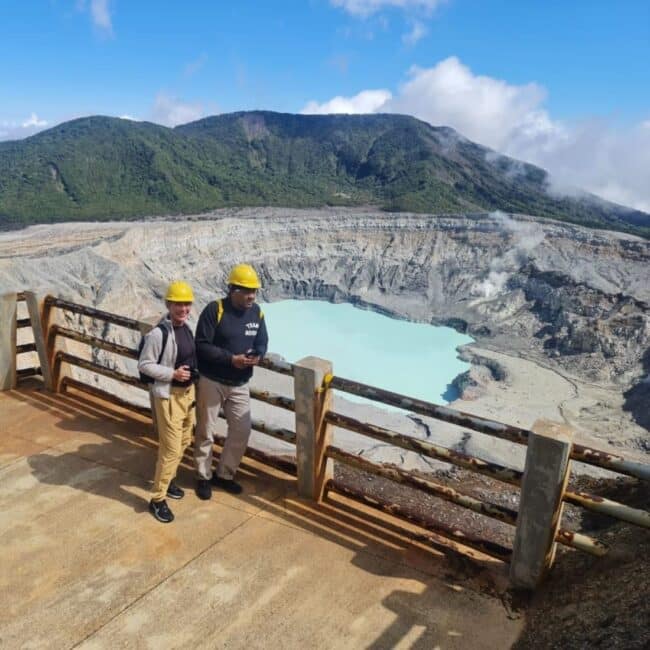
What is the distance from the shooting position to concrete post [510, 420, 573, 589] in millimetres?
3465

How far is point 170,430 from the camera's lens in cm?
439

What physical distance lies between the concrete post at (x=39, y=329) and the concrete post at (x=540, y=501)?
18.0 feet

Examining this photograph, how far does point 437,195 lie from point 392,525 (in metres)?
84.3

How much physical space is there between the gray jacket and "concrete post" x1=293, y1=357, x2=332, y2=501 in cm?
97

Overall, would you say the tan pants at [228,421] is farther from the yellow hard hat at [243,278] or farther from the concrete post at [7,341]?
the concrete post at [7,341]

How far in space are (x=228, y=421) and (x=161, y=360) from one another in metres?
0.86

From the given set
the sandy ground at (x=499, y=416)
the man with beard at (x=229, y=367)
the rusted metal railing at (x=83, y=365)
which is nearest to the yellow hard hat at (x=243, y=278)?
the man with beard at (x=229, y=367)

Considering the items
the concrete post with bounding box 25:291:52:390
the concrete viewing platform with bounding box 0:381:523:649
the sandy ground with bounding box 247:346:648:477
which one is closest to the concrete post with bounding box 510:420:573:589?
the concrete viewing platform with bounding box 0:381:523:649

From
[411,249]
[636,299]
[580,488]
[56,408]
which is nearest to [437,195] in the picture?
[411,249]

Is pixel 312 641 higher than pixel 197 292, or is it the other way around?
pixel 312 641

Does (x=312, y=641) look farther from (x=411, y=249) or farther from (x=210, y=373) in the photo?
(x=411, y=249)

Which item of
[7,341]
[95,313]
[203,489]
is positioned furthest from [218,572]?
[7,341]

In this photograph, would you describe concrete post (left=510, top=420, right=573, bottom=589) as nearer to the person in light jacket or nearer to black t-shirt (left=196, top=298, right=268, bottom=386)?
black t-shirt (left=196, top=298, right=268, bottom=386)

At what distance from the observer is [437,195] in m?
84.2
